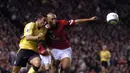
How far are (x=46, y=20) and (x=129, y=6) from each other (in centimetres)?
1835

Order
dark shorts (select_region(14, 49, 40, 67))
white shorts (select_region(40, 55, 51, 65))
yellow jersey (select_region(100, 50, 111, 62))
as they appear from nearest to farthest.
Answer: dark shorts (select_region(14, 49, 40, 67)), white shorts (select_region(40, 55, 51, 65)), yellow jersey (select_region(100, 50, 111, 62))

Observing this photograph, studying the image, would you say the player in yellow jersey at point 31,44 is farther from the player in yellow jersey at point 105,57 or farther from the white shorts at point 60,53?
the player in yellow jersey at point 105,57

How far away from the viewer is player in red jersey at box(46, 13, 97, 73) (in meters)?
15.5

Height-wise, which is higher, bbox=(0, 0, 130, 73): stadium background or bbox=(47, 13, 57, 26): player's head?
bbox=(47, 13, 57, 26): player's head

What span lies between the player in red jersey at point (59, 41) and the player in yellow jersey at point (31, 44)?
1.02 feet

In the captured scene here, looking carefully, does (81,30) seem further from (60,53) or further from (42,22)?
(42,22)

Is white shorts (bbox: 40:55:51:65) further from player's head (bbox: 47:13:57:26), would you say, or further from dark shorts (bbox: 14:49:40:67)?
player's head (bbox: 47:13:57:26)

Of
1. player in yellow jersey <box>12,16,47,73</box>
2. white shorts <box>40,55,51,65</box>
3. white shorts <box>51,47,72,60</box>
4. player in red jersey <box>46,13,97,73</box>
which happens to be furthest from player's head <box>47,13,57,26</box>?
white shorts <box>40,55,51,65</box>

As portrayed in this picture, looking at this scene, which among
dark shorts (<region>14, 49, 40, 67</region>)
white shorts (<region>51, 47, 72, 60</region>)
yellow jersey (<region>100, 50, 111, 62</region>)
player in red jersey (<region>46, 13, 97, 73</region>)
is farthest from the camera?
yellow jersey (<region>100, 50, 111, 62</region>)

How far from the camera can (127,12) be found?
32594mm

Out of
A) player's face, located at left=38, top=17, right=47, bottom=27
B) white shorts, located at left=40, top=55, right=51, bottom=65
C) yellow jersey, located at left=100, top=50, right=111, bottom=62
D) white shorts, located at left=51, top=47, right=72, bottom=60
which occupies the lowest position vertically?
yellow jersey, located at left=100, top=50, right=111, bottom=62

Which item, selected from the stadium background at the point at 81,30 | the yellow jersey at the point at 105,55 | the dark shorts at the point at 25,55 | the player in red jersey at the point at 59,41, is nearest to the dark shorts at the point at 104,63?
the yellow jersey at the point at 105,55

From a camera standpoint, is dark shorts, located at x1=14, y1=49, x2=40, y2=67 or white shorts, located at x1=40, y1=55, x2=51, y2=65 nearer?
dark shorts, located at x1=14, y1=49, x2=40, y2=67

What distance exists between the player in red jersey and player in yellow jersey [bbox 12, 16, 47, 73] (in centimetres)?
31
